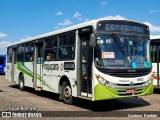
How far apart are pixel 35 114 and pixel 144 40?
4.74 m

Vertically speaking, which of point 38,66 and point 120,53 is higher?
point 120,53

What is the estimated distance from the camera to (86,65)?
10.8 meters

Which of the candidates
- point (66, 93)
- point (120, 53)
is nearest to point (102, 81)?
point (120, 53)

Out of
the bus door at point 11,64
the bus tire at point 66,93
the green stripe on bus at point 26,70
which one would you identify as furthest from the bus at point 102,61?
the bus door at point 11,64

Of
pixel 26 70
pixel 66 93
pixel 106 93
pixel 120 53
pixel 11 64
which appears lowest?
pixel 66 93

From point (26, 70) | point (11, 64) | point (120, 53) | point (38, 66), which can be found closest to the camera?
point (120, 53)

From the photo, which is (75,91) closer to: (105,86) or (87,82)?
(87,82)

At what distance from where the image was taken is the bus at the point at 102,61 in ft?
33.3

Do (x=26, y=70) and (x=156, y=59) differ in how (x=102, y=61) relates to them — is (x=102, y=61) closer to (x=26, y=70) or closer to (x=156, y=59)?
(x=156, y=59)

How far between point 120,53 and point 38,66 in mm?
6174

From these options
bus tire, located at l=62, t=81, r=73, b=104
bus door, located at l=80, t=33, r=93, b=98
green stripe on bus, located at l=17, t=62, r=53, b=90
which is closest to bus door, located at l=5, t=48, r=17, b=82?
green stripe on bus, located at l=17, t=62, r=53, b=90

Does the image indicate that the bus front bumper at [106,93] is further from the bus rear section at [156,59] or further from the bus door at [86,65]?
the bus rear section at [156,59]

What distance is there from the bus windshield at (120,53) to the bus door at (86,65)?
462 mm

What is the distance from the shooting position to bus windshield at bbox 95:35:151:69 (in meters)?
10.2
